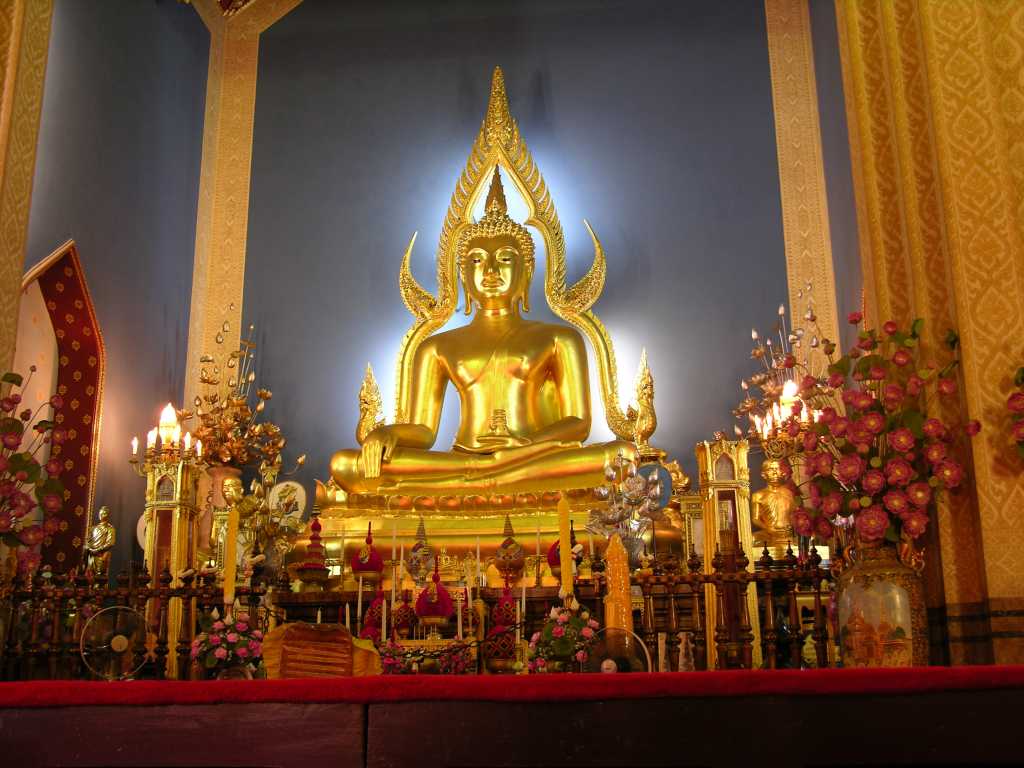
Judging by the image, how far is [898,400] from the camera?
327 centimetres

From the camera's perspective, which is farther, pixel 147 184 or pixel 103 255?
pixel 147 184

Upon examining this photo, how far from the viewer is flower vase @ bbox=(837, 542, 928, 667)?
10.1 ft

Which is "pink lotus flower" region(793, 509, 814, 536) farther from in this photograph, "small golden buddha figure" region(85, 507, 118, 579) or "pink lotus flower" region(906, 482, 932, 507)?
"small golden buddha figure" region(85, 507, 118, 579)

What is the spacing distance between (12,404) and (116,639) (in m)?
0.91

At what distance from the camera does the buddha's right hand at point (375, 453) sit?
6242 mm

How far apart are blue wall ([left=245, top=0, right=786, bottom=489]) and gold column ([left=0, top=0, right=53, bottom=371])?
12.5 ft

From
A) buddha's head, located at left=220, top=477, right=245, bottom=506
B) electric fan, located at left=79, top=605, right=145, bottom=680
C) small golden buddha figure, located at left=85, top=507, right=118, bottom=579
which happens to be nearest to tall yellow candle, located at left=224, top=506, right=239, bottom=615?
electric fan, located at left=79, top=605, right=145, bottom=680

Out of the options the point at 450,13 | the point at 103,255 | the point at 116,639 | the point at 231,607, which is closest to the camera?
the point at 231,607

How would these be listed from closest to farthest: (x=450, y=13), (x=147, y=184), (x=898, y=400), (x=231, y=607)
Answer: (x=898, y=400), (x=231, y=607), (x=147, y=184), (x=450, y=13)

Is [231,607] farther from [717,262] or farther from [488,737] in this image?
[717,262]

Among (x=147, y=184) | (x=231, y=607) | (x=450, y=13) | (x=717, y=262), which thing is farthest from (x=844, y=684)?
→ (x=450, y=13)

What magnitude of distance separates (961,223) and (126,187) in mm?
5691

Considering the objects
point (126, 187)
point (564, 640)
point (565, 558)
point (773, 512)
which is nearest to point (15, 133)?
point (565, 558)

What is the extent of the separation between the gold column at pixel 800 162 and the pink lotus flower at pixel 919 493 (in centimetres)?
424
